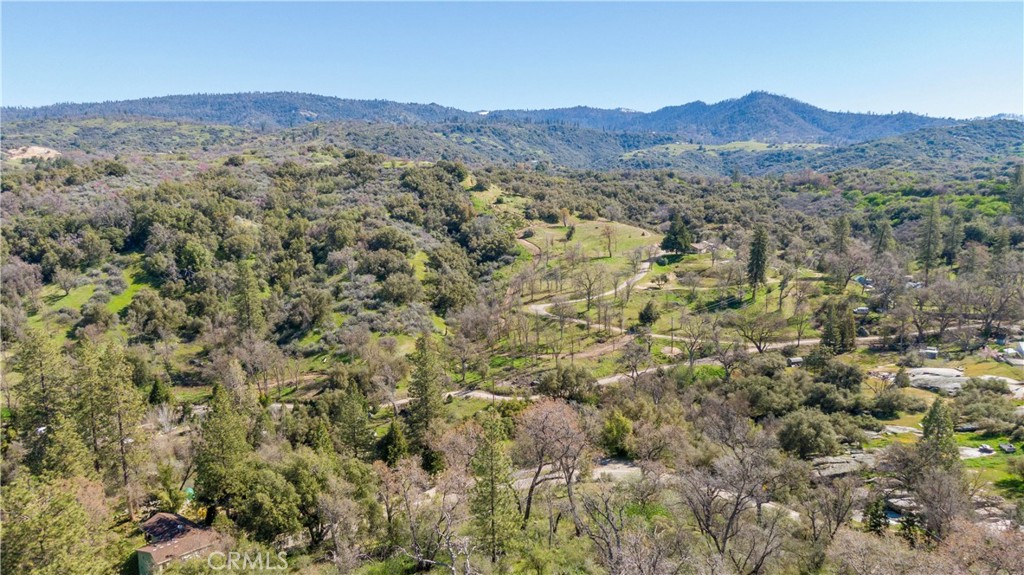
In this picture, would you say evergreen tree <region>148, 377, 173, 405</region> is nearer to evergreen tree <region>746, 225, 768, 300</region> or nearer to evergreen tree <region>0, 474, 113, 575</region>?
evergreen tree <region>0, 474, 113, 575</region>

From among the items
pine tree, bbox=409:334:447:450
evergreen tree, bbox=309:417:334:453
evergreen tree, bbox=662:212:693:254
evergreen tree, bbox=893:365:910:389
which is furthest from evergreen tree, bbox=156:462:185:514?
evergreen tree, bbox=662:212:693:254

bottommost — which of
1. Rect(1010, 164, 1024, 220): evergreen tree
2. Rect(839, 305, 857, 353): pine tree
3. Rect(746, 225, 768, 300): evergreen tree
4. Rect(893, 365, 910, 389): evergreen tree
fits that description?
Rect(893, 365, 910, 389): evergreen tree

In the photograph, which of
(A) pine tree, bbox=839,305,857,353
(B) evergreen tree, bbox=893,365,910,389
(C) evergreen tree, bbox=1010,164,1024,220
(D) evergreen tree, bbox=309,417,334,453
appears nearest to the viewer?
(D) evergreen tree, bbox=309,417,334,453

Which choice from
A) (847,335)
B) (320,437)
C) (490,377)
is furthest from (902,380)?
(320,437)

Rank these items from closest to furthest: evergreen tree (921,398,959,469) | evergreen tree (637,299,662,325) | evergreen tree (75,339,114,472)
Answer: evergreen tree (921,398,959,469) < evergreen tree (75,339,114,472) < evergreen tree (637,299,662,325)

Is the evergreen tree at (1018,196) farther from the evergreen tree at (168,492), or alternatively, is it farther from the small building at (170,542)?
the evergreen tree at (168,492)

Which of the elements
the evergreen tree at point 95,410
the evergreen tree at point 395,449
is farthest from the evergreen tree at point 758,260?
the evergreen tree at point 95,410

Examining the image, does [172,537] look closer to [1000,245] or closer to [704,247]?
[704,247]
